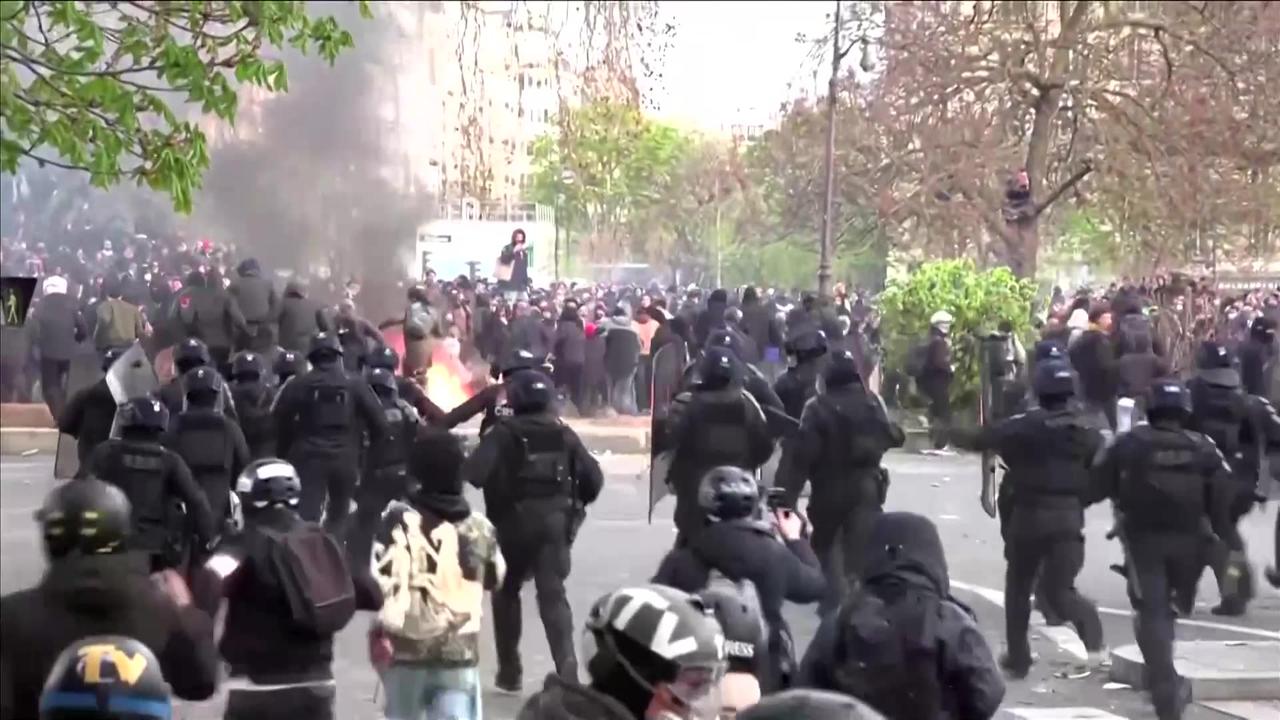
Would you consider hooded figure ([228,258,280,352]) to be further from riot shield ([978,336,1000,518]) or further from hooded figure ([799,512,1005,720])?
hooded figure ([799,512,1005,720])

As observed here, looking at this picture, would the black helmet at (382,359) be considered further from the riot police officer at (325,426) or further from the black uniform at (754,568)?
the black uniform at (754,568)

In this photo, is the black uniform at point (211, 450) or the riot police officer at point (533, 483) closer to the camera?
the riot police officer at point (533, 483)

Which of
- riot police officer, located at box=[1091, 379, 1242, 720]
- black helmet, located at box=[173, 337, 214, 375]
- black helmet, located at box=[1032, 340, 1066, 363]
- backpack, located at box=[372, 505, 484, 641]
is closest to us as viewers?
backpack, located at box=[372, 505, 484, 641]

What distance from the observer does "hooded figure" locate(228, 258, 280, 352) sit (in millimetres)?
12688

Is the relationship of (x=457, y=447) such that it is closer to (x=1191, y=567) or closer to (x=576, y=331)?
(x=1191, y=567)

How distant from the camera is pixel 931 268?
1552cm

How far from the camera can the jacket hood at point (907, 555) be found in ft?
14.2

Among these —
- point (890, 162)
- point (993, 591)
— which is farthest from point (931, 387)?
point (993, 591)

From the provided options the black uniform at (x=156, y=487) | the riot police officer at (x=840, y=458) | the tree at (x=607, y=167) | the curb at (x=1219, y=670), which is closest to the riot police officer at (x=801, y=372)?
the riot police officer at (x=840, y=458)

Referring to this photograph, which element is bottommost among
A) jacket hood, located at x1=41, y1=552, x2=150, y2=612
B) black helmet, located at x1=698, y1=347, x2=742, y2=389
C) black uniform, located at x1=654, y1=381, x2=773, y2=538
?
black uniform, located at x1=654, y1=381, x2=773, y2=538

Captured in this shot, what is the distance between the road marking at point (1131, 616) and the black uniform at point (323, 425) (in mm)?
3681

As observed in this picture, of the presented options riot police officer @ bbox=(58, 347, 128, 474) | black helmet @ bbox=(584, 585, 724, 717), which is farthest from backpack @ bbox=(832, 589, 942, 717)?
riot police officer @ bbox=(58, 347, 128, 474)

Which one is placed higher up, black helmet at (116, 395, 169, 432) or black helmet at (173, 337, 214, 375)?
black helmet at (173, 337, 214, 375)

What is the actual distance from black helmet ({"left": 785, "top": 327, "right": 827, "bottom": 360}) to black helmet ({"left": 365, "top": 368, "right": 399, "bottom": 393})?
2215mm
